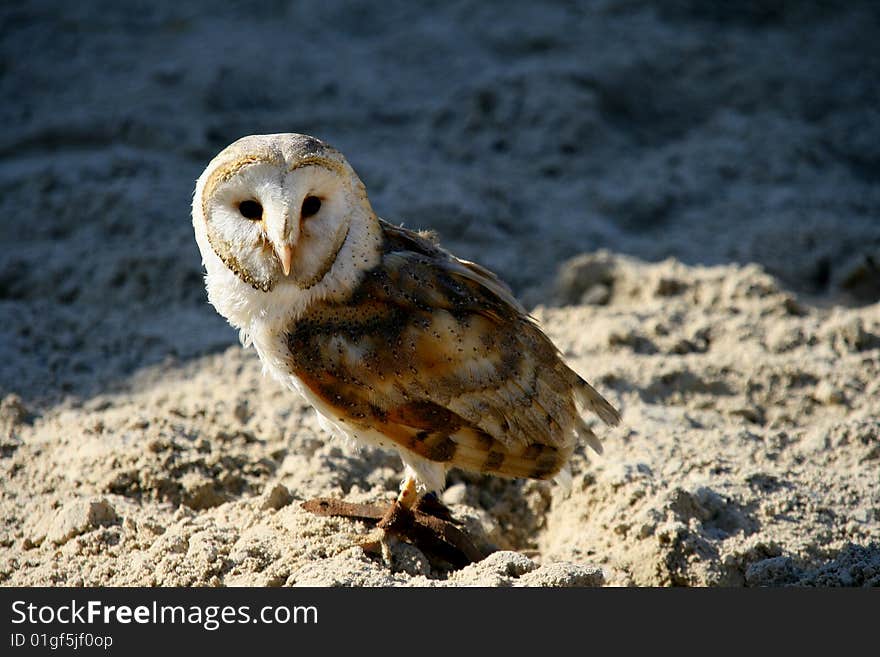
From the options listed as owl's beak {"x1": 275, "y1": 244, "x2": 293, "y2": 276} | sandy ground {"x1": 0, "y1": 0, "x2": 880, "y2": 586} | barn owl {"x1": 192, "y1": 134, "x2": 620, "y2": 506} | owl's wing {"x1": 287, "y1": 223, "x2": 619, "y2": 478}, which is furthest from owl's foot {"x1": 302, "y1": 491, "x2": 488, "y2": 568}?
owl's beak {"x1": 275, "y1": 244, "x2": 293, "y2": 276}

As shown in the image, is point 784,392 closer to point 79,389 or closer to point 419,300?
point 419,300

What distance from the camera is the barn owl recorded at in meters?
3.04

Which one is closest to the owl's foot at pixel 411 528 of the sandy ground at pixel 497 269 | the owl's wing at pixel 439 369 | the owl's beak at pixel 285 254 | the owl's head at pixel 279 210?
the sandy ground at pixel 497 269

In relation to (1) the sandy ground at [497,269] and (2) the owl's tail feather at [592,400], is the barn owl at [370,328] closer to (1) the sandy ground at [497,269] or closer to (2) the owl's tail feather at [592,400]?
(2) the owl's tail feather at [592,400]

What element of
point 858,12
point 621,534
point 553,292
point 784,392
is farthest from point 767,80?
point 621,534

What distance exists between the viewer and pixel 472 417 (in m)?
3.20

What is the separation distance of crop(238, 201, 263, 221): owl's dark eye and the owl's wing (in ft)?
1.16

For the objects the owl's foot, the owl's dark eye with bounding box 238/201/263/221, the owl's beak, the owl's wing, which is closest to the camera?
the owl's beak

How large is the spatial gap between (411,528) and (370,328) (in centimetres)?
73

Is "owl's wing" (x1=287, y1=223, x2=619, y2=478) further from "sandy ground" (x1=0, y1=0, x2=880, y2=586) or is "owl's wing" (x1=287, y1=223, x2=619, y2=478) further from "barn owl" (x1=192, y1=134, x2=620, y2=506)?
"sandy ground" (x1=0, y1=0, x2=880, y2=586)

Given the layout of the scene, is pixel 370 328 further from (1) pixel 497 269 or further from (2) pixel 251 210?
(1) pixel 497 269

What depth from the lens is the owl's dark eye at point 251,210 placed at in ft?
9.91

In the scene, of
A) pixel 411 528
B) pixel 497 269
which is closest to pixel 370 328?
pixel 411 528

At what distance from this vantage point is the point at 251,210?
9.96 ft
